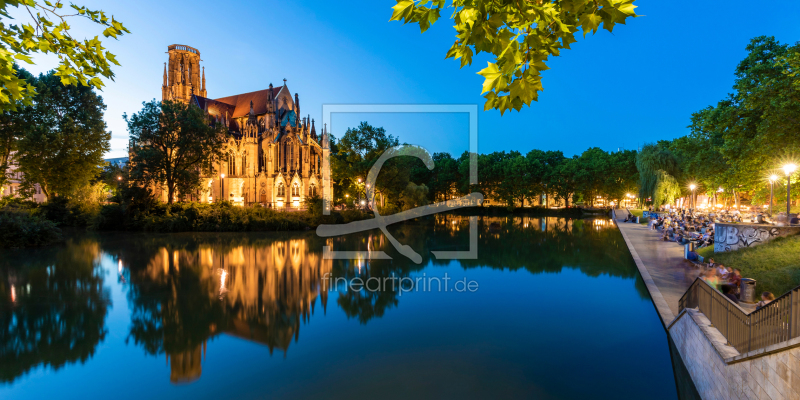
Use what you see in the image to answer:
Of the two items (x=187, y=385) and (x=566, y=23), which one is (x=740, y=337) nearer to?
(x=566, y=23)

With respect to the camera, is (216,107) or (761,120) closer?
Answer: (761,120)

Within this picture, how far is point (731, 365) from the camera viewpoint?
483cm

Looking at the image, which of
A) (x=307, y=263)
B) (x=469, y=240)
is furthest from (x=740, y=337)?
(x=469, y=240)

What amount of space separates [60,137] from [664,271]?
3596 cm

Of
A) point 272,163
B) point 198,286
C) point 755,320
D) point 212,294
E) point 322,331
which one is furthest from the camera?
point 272,163

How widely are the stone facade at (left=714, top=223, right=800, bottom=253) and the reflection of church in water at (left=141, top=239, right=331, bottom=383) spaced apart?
15739 mm

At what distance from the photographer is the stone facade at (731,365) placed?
12.3 ft

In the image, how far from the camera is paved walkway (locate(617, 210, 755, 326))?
940cm

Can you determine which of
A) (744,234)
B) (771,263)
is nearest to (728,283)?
(771,263)

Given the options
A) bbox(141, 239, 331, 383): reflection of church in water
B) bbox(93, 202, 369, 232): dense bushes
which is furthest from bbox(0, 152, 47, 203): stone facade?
bbox(141, 239, 331, 383): reflection of church in water

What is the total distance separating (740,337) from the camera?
195 inches

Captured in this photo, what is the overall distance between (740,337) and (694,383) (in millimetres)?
1941

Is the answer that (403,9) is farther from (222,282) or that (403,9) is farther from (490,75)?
(222,282)

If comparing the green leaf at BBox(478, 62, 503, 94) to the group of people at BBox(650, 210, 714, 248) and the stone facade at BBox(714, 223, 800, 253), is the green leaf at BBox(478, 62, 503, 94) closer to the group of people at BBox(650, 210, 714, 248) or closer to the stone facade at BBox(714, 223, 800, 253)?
the stone facade at BBox(714, 223, 800, 253)
